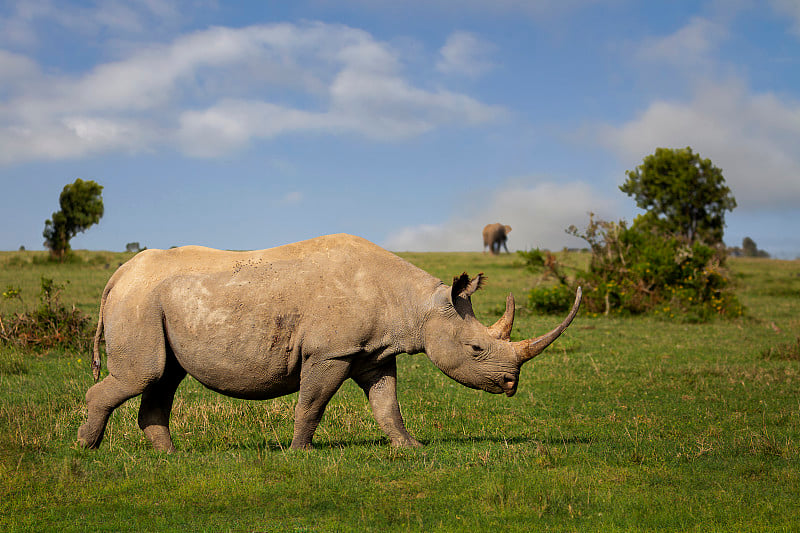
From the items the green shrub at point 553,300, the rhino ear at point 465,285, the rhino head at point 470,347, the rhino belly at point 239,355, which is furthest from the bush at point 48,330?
the green shrub at point 553,300

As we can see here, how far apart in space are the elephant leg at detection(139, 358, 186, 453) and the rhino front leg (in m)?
2.05

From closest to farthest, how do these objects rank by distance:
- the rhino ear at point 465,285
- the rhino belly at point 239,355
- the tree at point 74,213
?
the rhino belly at point 239,355 → the rhino ear at point 465,285 → the tree at point 74,213

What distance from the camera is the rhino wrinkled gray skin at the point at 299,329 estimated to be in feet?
22.9

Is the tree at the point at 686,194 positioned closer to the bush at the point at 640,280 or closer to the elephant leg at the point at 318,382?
the bush at the point at 640,280

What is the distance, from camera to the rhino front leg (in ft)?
24.3

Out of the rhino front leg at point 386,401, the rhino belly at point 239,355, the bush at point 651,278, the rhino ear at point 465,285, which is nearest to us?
the rhino belly at point 239,355

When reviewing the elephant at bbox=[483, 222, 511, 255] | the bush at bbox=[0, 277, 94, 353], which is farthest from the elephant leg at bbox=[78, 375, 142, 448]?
the elephant at bbox=[483, 222, 511, 255]

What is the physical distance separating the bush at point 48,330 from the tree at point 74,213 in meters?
27.3

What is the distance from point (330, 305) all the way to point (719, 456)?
4.40 m

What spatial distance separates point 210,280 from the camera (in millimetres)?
7207

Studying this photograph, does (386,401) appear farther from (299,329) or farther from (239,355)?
(239,355)

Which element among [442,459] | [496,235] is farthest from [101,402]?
[496,235]

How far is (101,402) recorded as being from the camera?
738cm

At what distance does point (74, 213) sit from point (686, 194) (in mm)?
35717
